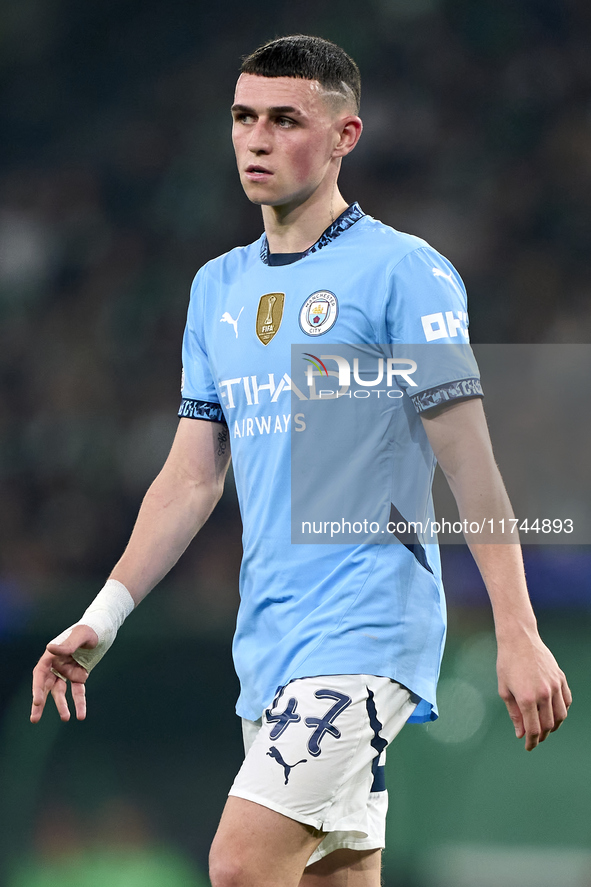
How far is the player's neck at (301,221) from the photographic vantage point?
6.75 feet

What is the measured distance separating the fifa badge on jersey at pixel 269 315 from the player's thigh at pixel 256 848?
34.4 inches

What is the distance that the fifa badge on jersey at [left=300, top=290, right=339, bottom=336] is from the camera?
1.91 metres

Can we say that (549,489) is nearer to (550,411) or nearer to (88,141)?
(550,411)

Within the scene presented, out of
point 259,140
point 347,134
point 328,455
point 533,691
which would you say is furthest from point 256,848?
point 347,134

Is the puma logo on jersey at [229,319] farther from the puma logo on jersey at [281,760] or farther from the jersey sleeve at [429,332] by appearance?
the puma logo on jersey at [281,760]

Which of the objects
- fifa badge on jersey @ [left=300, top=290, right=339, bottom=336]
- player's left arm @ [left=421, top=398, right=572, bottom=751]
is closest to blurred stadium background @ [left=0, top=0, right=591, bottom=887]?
Answer: fifa badge on jersey @ [left=300, top=290, right=339, bottom=336]

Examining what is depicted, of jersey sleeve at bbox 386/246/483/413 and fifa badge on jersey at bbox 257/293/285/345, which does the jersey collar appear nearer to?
fifa badge on jersey at bbox 257/293/285/345

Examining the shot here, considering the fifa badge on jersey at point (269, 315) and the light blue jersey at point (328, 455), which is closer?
the light blue jersey at point (328, 455)

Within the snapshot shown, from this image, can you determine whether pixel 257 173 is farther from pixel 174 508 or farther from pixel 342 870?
pixel 342 870

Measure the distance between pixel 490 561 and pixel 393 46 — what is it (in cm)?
470

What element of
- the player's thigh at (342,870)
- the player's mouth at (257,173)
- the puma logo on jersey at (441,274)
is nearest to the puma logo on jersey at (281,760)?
the player's thigh at (342,870)

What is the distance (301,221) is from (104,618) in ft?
2.91

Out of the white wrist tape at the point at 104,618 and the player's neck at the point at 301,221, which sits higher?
the player's neck at the point at 301,221

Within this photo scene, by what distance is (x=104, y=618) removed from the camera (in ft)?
6.40
